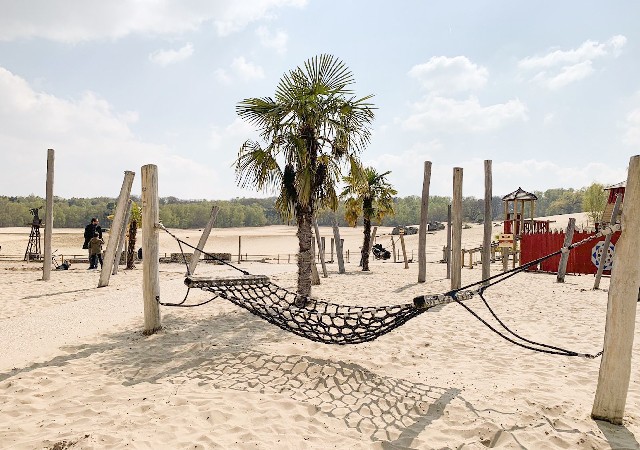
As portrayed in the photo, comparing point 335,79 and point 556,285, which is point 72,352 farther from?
point 556,285

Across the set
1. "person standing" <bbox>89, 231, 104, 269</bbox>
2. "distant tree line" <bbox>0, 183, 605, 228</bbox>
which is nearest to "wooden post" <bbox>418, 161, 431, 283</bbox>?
"person standing" <bbox>89, 231, 104, 269</bbox>

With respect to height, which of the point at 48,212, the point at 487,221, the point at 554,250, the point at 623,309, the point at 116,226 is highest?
Result: the point at 487,221

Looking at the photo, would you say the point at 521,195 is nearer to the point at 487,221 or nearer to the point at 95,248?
the point at 487,221

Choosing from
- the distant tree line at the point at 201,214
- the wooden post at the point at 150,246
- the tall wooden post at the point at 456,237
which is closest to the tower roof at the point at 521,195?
the tall wooden post at the point at 456,237

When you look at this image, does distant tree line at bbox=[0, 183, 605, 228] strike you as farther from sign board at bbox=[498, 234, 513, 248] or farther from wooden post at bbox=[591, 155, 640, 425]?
wooden post at bbox=[591, 155, 640, 425]

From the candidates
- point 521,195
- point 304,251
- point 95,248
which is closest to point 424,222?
point 304,251

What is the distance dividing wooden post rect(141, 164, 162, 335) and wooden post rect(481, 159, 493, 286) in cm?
845

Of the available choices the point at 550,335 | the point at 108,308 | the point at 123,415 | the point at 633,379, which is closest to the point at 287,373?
the point at 123,415

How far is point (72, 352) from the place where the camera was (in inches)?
219

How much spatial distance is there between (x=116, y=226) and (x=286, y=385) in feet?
26.2

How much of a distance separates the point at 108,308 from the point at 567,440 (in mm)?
7779

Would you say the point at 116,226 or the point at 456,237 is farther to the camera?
the point at 116,226

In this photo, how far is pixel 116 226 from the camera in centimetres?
1075

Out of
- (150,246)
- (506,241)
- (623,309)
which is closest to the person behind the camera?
(623,309)
